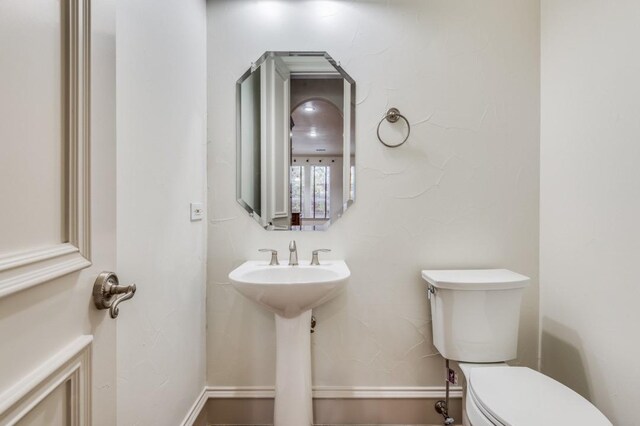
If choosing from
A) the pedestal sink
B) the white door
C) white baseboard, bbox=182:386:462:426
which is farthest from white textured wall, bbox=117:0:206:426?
the white door

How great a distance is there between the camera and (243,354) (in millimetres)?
1646

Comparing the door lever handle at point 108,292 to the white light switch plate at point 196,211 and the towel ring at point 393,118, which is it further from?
the towel ring at point 393,118

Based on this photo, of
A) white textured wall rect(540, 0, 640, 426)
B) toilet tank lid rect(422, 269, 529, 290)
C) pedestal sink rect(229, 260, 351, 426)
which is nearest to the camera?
white textured wall rect(540, 0, 640, 426)

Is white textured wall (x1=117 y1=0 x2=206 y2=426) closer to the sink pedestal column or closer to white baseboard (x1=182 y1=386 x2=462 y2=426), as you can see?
white baseboard (x1=182 y1=386 x2=462 y2=426)

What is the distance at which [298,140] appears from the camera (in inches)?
65.0

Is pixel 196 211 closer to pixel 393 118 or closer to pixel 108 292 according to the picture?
pixel 108 292

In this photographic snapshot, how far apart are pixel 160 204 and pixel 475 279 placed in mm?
1323

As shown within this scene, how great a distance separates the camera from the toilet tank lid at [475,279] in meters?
1.36

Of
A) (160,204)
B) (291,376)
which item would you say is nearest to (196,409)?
(291,376)

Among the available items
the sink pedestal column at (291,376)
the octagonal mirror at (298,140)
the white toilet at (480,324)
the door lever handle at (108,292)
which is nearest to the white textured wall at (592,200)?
the white toilet at (480,324)

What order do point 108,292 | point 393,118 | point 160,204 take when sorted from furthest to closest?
point 393,118, point 160,204, point 108,292

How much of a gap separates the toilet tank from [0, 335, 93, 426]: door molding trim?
4.11ft

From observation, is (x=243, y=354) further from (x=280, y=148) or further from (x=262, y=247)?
(x=280, y=148)

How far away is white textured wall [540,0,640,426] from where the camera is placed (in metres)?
1.14
